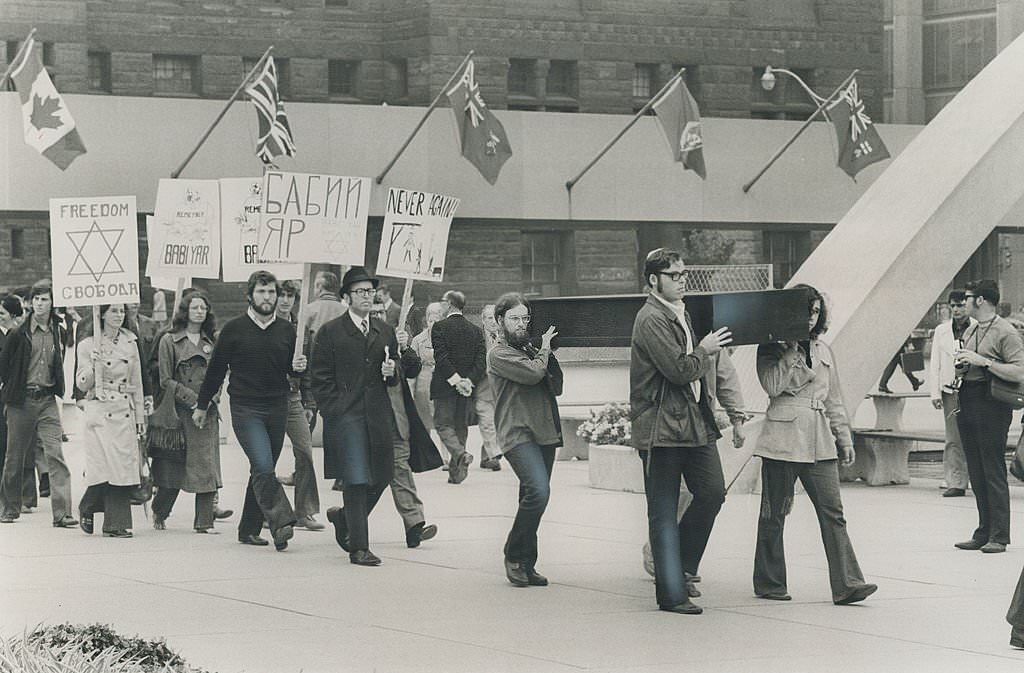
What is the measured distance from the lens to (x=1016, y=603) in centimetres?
833

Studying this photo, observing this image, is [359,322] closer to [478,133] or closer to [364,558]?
[364,558]

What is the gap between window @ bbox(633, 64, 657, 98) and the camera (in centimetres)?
3975

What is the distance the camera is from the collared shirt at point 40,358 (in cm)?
1455

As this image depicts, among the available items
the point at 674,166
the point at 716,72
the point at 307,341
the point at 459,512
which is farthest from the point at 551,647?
the point at 716,72

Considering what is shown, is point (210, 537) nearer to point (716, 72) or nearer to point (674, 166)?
point (674, 166)

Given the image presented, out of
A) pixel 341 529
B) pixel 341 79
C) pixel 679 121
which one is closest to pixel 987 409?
pixel 341 529

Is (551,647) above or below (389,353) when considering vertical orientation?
below

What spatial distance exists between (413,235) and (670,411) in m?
5.18

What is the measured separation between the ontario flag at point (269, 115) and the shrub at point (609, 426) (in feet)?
31.2

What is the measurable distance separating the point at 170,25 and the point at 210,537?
2763cm

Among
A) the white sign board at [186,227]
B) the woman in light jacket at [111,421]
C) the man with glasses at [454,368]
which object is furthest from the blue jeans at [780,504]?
the white sign board at [186,227]

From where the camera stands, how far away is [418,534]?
12.6 metres

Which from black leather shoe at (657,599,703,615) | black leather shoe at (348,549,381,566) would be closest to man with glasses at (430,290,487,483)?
black leather shoe at (348,549,381,566)

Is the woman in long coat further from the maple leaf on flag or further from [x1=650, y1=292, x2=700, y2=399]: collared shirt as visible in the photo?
the maple leaf on flag
